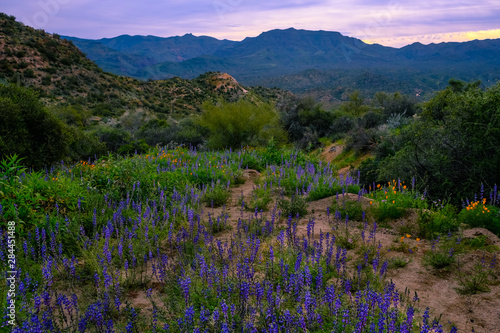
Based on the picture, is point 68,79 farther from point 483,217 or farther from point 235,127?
point 483,217

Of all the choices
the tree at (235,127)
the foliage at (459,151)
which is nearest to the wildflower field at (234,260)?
the foliage at (459,151)

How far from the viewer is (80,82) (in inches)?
1732

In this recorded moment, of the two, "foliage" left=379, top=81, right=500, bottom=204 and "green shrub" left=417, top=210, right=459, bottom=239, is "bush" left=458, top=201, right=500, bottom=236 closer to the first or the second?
"green shrub" left=417, top=210, right=459, bottom=239

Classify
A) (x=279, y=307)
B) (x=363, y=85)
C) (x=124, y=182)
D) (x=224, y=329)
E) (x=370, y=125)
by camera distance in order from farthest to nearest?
1. (x=363, y=85)
2. (x=370, y=125)
3. (x=124, y=182)
4. (x=279, y=307)
5. (x=224, y=329)

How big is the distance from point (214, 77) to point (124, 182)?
63270 mm

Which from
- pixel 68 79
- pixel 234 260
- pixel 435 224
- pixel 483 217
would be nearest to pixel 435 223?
pixel 435 224

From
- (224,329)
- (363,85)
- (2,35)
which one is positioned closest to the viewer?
(224,329)

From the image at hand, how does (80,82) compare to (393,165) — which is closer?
(393,165)

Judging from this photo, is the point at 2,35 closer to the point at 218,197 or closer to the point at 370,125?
the point at 370,125

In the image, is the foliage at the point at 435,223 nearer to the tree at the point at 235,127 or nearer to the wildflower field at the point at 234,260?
the wildflower field at the point at 234,260

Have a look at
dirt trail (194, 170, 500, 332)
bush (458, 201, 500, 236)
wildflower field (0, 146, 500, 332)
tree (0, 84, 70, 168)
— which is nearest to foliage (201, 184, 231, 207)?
wildflower field (0, 146, 500, 332)

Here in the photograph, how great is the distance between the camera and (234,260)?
Result: 14.3ft

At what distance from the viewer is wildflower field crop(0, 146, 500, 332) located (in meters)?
2.82

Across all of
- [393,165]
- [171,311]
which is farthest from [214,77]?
[171,311]
